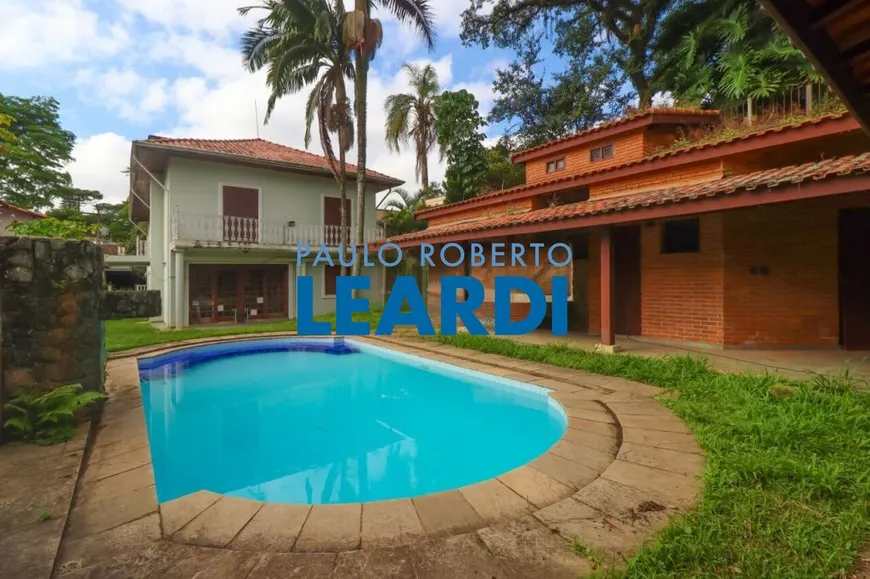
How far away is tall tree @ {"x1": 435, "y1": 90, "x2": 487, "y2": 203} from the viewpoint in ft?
63.0

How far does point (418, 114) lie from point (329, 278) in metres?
11.2

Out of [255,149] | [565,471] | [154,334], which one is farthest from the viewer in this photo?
[255,149]

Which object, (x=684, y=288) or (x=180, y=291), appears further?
(x=180, y=291)

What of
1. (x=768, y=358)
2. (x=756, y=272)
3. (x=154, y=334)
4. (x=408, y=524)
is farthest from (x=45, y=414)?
(x=756, y=272)

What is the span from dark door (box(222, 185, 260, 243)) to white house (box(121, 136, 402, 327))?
0.04 m

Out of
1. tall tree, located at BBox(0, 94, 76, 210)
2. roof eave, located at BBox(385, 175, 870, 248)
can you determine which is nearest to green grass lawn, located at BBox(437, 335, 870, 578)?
roof eave, located at BBox(385, 175, 870, 248)

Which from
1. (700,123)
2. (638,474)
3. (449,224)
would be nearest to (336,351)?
(449,224)

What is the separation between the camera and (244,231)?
14.9 metres

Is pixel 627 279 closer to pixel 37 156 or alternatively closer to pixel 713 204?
pixel 713 204

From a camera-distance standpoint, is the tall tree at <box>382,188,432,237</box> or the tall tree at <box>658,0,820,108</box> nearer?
the tall tree at <box>658,0,820,108</box>

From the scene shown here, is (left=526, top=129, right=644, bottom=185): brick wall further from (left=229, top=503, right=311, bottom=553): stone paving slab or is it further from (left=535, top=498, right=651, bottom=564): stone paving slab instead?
(left=229, top=503, right=311, bottom=553): stone paving slab

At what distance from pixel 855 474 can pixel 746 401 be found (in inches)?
67.7

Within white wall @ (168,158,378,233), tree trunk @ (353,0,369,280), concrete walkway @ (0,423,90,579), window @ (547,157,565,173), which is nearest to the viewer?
concrete walkway @ (0,423,90,579)

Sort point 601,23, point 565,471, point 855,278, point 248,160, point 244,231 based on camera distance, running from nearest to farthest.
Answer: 1. point 565,471
2. point 855,278
3. point 248,160
4. point 244,231
5. point 601,23
